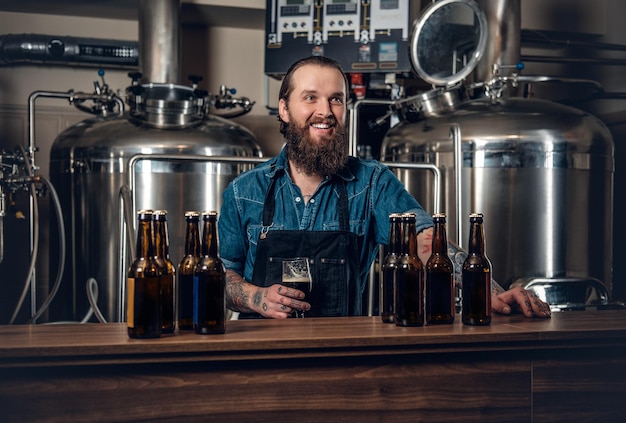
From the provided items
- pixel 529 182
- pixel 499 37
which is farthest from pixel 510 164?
pixel 499 37

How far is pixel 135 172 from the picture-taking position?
380cm

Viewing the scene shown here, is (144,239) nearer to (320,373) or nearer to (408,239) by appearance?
(320,373)

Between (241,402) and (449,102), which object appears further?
(449,102)

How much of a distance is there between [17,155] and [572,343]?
3253mm

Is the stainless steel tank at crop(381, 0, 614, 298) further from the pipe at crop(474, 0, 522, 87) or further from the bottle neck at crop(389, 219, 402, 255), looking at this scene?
the bottle neck at crop(389, 219, 402, 255)

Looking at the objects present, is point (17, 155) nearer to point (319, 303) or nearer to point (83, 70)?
point (83, 70)

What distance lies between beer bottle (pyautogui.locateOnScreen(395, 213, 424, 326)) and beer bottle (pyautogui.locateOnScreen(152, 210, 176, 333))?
0.48 metres

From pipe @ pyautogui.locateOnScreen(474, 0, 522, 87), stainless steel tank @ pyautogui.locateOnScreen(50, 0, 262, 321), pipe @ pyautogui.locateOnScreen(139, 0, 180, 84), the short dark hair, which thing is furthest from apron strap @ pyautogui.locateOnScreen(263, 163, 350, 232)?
pipe @ pyautogui.locateOnScreen(139, 0, 180, 84)

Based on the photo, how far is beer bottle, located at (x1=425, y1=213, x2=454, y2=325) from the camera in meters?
1.75

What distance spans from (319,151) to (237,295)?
52cm

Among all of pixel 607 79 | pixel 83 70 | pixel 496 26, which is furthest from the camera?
pixel 607 79

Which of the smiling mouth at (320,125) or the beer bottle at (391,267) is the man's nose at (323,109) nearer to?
the smiling mouth at (320,125)

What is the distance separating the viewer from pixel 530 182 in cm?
362

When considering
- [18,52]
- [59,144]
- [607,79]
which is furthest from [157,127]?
[607,79]
